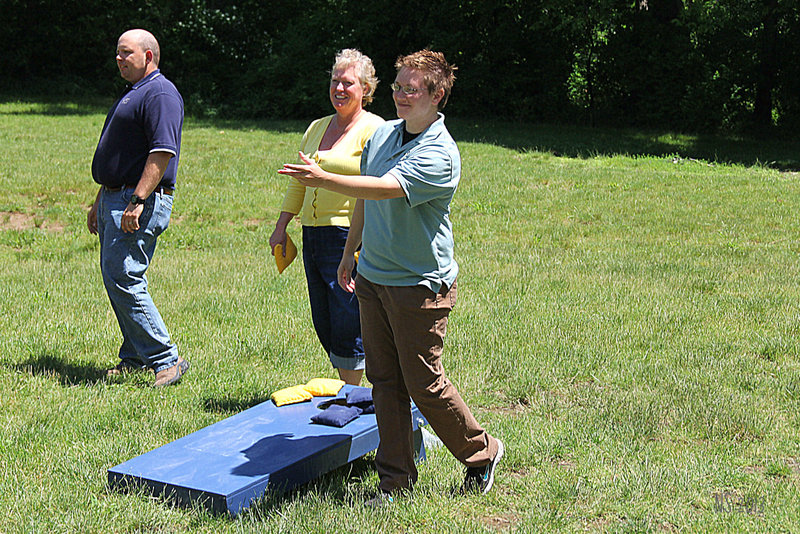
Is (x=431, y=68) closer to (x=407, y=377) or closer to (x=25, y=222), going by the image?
(x=407, y=377)

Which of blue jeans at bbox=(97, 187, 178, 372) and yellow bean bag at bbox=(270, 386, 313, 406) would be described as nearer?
yellow bean bag at bbox=(270, 386, 313, 406)

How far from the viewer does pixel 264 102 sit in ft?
86.5

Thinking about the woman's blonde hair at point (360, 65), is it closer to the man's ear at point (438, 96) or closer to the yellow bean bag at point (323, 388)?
the man's ear at point (438, 96)

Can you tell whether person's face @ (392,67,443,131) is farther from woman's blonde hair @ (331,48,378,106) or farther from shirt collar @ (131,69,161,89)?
shirt collar @ (131,69,161,89)

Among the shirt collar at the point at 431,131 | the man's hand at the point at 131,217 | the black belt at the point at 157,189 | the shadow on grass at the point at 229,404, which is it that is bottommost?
the shadow on grass at the point at 229,404

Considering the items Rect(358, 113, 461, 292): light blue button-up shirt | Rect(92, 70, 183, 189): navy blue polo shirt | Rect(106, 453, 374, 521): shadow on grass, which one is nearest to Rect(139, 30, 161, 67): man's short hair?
Rect(92, 70, 183, 189): navy blue polo shirt

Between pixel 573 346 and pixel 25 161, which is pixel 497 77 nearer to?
pixel 25 161

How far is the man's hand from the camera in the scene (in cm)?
529

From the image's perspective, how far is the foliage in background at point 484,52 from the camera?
888 inches

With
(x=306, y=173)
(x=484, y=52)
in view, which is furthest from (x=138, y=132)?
(x=484, y=52)

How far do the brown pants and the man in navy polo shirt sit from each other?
211 centimetres

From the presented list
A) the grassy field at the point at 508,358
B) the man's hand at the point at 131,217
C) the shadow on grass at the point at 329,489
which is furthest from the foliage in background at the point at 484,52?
the shadow on grass at the point at 329,489

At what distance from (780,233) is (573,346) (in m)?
6.08

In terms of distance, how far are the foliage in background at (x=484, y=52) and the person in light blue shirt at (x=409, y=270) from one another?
60.9 feet
